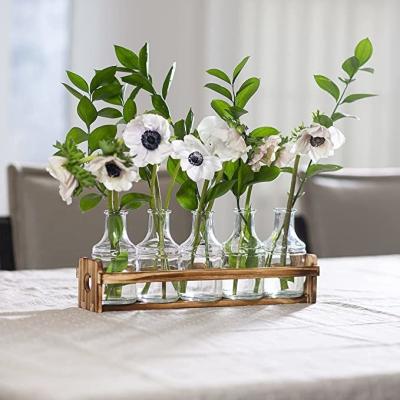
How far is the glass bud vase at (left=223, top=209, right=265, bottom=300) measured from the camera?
1572 mm

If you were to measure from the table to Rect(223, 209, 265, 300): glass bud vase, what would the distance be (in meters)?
0.04

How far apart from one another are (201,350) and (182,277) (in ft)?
0.96

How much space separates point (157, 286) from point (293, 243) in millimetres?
239

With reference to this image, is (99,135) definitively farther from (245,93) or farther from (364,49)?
(364,49)

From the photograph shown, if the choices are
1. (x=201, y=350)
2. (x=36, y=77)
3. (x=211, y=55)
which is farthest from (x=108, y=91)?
(x=211, y=55)

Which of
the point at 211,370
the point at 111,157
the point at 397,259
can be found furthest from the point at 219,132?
the point at 397,259

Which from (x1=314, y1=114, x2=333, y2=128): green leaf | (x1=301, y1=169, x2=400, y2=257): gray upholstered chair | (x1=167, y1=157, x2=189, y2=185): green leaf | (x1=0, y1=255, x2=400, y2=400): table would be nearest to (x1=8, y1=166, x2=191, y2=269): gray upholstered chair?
(x1=301, y1=169, x2=400, y2=257): gray upholstered chair

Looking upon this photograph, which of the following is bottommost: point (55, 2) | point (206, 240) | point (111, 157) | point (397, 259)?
point (397, 259)

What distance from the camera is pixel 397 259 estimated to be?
2305mm

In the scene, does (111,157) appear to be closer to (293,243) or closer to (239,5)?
(293,243)

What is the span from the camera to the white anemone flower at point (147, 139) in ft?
4.65

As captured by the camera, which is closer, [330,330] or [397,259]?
[330,330]

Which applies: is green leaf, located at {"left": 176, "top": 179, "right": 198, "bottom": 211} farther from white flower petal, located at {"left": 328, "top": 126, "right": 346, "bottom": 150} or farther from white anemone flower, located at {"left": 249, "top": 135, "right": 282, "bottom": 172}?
white flower petal, located at {"left": 328, "top": 126, "right": 346, "bottom": 150}

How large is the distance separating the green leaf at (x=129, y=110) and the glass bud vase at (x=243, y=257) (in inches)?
8.8
